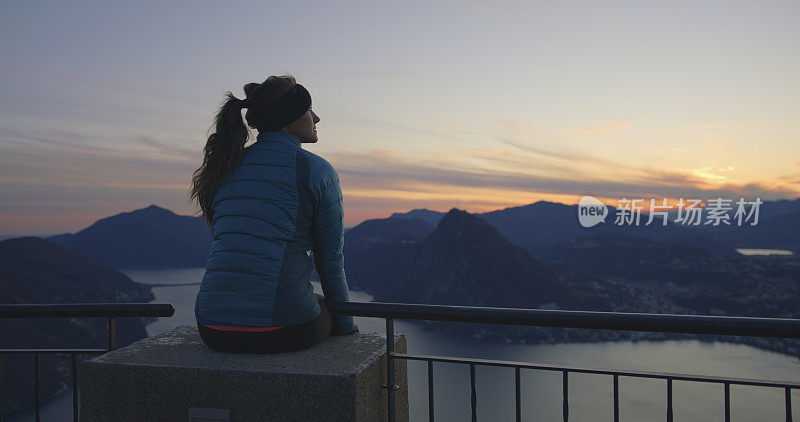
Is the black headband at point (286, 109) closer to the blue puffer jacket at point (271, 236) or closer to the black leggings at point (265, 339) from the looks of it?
the blue puffer jacket at point (271, 236)

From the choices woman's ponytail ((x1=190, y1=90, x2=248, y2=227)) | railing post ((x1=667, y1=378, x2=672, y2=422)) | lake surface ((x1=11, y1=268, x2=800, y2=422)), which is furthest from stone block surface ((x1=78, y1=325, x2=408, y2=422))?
lake surface ((x1=11, y1=268, x2=800, y2=422))

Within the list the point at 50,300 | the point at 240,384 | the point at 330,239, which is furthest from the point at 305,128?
the point at 50,300

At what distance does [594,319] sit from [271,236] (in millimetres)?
1229

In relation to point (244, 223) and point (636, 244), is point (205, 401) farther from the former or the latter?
point (636, 244)

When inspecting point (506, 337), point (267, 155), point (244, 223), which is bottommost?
point (506, 337)

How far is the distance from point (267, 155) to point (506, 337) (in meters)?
103

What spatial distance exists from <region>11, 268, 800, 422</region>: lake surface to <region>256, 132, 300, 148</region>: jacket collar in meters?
42.5

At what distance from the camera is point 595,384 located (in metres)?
67.6

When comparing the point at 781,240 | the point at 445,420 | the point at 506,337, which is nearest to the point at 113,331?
the point at 445,420

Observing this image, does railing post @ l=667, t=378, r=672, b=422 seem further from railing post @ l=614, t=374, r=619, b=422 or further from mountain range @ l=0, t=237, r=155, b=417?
mountain range @ l=0, t=237, r=155, b=417

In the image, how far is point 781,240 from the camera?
19462cm

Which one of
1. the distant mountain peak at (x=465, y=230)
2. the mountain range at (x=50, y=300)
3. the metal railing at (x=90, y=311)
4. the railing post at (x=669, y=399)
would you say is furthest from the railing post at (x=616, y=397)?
the distant mountain peak at (x=465, y=230)

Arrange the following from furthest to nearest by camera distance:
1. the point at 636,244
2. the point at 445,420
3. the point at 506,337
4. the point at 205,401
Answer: the point at 636,244
the point at 506,337
the point at 445,420
the point at 205,401

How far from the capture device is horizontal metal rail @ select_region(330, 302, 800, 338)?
1707 mm
